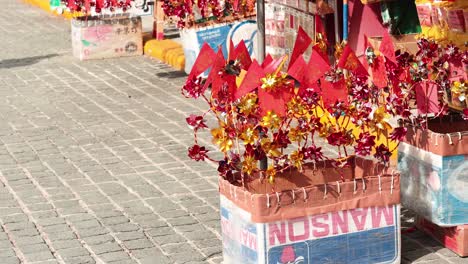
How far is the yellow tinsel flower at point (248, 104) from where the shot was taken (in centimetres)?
611

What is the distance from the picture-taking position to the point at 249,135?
6.09 meters

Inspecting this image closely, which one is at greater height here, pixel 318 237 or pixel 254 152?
pixel 254 152

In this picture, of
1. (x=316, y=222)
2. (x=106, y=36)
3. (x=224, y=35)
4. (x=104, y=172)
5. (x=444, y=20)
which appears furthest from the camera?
(x=106, y=36)

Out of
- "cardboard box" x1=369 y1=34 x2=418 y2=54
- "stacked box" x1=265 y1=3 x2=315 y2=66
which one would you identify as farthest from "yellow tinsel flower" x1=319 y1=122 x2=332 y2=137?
"stacked box" x1=265 y1=3 x2=315 y2=66

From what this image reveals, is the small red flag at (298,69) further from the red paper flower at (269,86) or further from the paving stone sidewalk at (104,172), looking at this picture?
the paving stone sidewalk at (104,172)

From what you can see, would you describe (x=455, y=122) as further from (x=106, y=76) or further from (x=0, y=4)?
(x=0, y=4)

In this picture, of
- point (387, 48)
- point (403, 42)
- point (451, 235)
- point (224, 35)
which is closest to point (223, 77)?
point (387, 48)

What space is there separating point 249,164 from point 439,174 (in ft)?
3.88

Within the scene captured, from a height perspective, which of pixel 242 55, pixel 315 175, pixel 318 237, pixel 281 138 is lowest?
pixel 318 237

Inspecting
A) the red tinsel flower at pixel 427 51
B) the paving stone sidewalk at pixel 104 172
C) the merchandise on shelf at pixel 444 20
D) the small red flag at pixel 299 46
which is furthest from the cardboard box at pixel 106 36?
the small red flag at pixel 299 46

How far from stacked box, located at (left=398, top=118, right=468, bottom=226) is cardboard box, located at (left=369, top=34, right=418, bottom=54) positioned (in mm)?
2368

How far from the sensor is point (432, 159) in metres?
6.59

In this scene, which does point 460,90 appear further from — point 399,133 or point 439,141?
point 399,133

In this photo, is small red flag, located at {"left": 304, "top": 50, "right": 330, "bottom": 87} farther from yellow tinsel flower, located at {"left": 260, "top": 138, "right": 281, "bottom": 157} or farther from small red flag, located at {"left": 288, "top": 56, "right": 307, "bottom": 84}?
yellow tinsel flower, located at {"left": 260, "top": 138, "right": 281, "bottom": 157}
